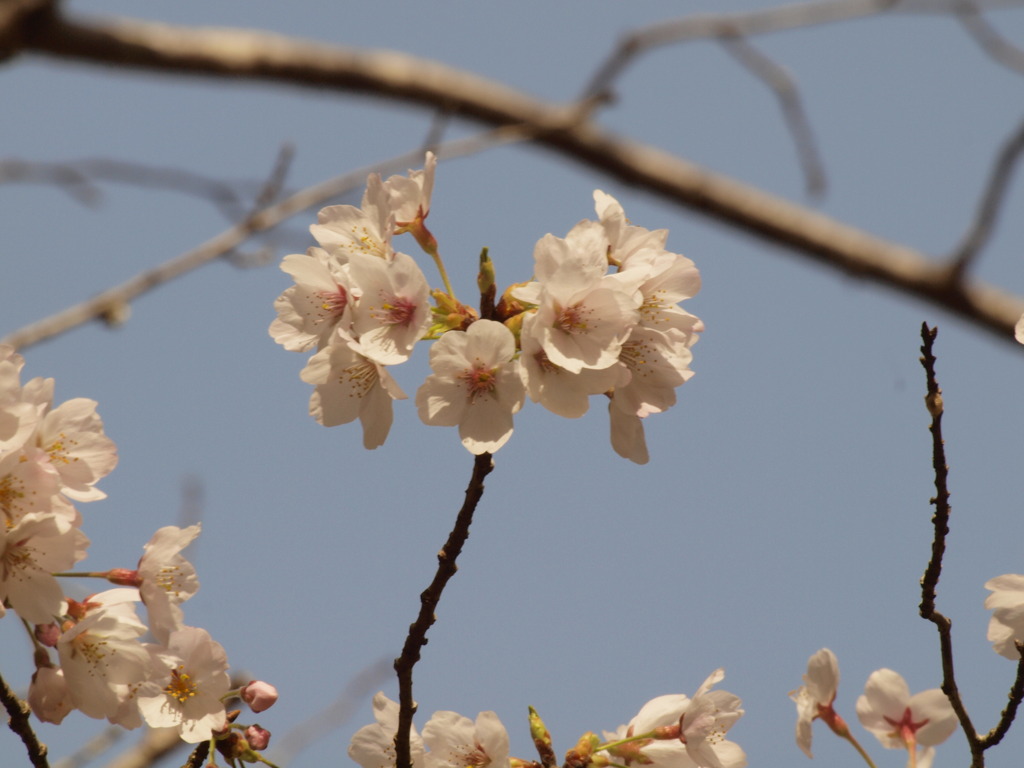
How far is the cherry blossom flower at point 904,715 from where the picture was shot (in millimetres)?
2002

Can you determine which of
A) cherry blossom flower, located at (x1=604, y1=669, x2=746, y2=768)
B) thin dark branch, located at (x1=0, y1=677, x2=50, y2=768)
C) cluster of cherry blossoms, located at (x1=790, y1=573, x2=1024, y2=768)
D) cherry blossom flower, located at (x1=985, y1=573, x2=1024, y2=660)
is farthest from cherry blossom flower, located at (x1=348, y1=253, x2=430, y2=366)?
cluster of cherry blossoms, located at (x1=790, y1=573, x2=1024, y2=768)

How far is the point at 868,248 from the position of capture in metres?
3.02

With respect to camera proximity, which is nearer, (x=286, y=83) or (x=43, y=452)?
(x=43, y=452)

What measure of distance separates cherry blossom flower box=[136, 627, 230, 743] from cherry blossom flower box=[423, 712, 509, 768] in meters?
0.38

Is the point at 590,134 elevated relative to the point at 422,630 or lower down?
elevated

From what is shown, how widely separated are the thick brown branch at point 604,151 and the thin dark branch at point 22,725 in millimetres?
1541

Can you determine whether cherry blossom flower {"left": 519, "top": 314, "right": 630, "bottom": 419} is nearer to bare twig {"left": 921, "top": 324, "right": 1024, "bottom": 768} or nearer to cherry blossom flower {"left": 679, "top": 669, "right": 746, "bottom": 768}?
bare twig {"left": 921, "top": 324, "right": 1024, "bottom": 768}

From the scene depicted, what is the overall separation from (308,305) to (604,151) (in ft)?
5.67

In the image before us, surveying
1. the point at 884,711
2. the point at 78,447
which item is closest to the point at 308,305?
the point at 78,447

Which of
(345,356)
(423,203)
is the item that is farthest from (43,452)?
(423,203)

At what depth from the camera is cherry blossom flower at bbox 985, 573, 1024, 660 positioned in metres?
1.54

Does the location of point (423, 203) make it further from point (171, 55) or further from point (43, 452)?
point (171, 55)

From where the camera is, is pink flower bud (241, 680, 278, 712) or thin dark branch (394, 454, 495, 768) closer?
thin dark branch (394, 454, 495, 768)

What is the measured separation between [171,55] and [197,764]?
5.17 feet
